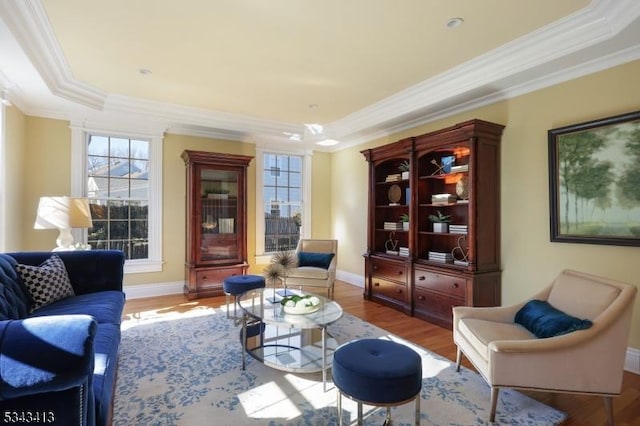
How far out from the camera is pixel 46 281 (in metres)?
2.68

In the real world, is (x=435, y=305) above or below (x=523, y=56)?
below

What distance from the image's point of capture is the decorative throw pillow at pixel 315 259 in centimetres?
476

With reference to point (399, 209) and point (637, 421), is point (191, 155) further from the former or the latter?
point (637, 421)

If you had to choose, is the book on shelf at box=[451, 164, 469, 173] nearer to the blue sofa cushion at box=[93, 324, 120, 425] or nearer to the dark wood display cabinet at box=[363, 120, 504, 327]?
the dark wood display cabinet at box=[363, 120, 504, 327]

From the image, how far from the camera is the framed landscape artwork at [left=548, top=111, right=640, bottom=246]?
8.69 ft

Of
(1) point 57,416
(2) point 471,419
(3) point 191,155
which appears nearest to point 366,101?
(3) point 191,155

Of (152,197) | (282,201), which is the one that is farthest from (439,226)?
(152,197)

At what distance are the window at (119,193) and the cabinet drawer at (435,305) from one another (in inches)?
155

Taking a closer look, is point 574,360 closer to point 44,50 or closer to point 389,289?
point 389,289

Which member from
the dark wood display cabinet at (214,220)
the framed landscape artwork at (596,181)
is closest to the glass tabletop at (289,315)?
the dark wood display cabinet at (214,220)

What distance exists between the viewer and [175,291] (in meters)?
5.09

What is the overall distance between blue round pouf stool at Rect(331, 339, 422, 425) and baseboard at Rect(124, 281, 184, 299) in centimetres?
386

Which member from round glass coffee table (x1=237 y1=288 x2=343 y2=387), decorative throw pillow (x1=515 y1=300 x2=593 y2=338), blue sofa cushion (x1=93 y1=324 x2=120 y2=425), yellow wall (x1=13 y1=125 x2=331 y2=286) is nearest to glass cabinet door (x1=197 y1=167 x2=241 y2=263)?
yellow wall (x1=13 y1=125 x2=331 y2=286)

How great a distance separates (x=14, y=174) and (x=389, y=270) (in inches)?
184
